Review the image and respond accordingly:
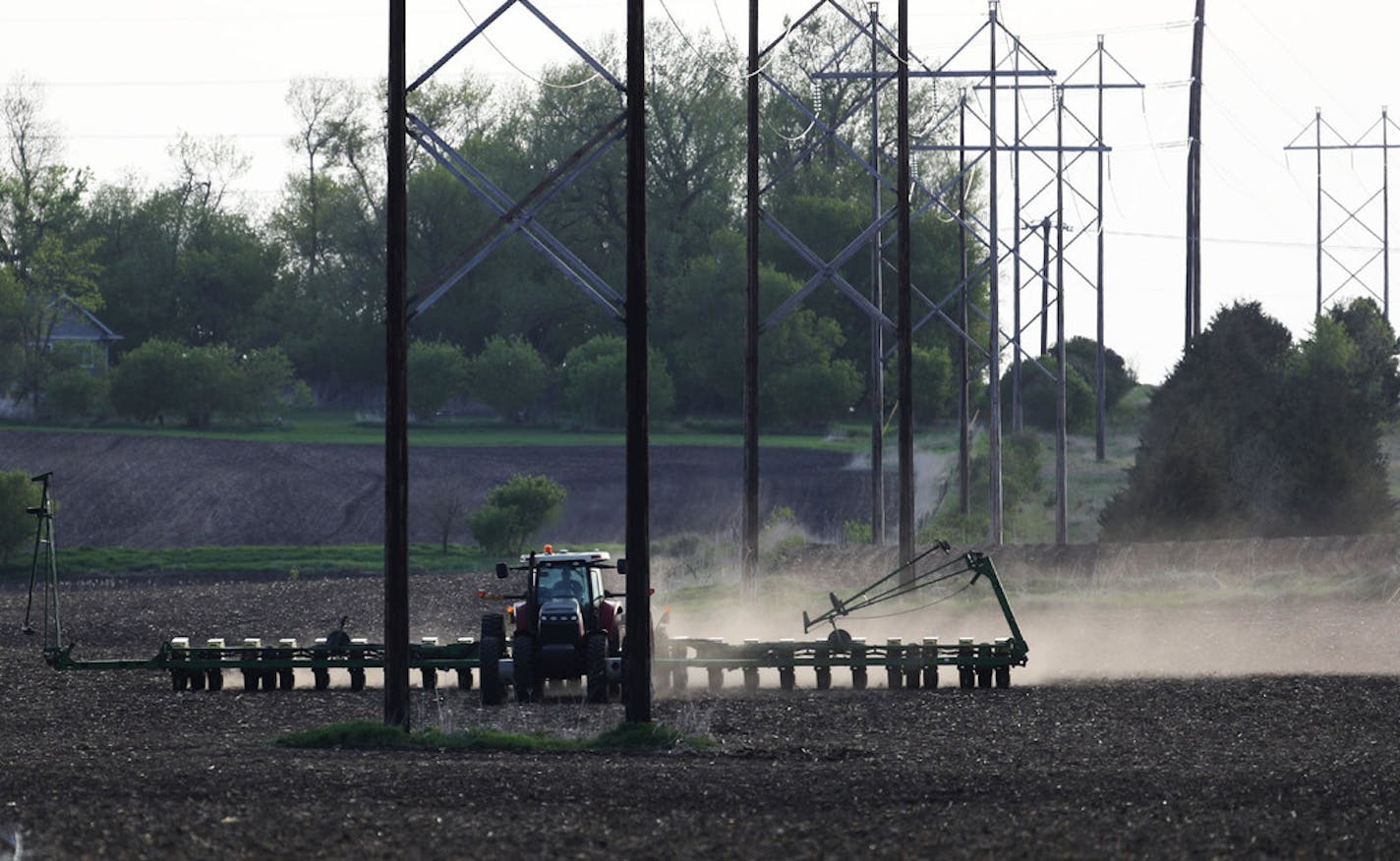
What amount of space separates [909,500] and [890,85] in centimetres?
5820

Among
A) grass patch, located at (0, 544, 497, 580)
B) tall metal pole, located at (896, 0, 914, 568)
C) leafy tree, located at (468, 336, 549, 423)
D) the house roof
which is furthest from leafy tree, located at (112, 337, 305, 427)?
tall metal pole, located at (896, 0, 914, 568)

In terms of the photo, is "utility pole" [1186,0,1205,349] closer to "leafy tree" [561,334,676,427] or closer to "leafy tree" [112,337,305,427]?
"leafy tree" [561,334,676,427]

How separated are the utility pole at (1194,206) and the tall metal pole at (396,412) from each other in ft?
170

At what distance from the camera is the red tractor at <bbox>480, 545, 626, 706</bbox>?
29.9 m

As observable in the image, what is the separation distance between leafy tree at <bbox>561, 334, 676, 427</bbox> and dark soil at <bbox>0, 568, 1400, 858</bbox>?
A: 204 ft

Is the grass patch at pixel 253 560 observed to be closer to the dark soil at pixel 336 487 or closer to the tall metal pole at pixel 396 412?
the dark soil at pixel 336 487

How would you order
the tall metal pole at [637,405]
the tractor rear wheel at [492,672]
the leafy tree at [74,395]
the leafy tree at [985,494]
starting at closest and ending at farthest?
1. the tall metal pole at [637,405]
2. the tractor rear wheel at [492,672]
3. the leafy tree at [985,494]
4. the leafy tree at [74,395]

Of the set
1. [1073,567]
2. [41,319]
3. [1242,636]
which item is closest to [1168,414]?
[1073,567]

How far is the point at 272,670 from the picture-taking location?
33375 millimetres

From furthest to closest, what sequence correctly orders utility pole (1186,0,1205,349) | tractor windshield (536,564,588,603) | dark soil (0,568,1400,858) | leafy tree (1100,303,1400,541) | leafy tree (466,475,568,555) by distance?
utility pole (1186,0,1205,349), leafy tree (466,475,568,555), leafy tree (1100,303,1400,541), tractor windshield (536,564,588,603), dark soil (0,568,1400,858)

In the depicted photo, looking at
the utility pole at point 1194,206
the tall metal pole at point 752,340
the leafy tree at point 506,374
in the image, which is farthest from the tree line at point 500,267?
the tall metal pole at point 752,340

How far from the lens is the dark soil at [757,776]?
17688mm

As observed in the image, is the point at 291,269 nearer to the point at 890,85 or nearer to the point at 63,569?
the point at 890,85

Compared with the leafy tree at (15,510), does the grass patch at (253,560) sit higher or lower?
lower
